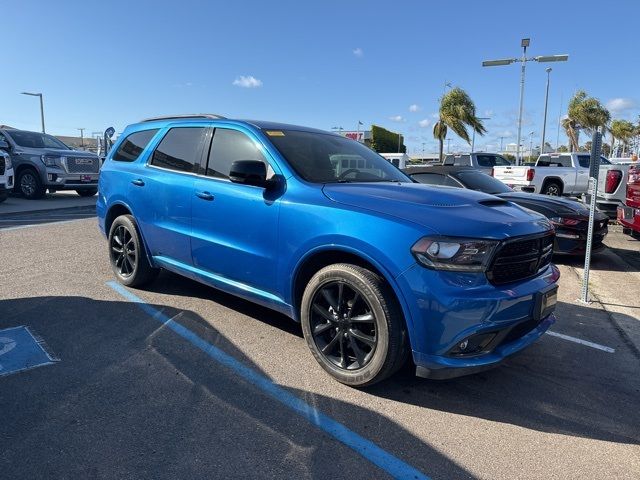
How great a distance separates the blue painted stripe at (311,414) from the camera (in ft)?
8.20

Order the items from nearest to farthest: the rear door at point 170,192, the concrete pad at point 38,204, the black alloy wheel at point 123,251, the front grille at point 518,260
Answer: the front grille at point 518,260, the rear door at point 170,192, the black alloy wheel at point 123,251, the concrete pad at point 38,204

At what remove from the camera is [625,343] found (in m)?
4.31

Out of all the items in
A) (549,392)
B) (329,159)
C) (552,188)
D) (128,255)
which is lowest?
(549,392)

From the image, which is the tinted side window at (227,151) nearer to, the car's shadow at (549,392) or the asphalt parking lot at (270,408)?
the asphalt parking lot at (270,408)

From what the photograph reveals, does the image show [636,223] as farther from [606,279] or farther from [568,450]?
[568,450]

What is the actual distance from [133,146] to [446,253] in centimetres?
401

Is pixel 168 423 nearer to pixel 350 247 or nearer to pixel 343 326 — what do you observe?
pixel 343 326

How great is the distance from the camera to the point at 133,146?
17.8 ft

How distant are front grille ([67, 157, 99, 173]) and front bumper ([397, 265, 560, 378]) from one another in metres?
14.1

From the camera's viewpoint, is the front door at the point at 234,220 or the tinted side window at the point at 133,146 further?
the tinted side window at the point at 133,146

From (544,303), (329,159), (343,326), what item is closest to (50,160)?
(329,159)

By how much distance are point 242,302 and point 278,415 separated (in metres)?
2.15

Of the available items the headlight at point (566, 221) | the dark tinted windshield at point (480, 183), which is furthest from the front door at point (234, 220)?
the headlight at point (566, 221)

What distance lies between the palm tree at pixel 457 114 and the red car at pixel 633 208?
28559 millimetres
